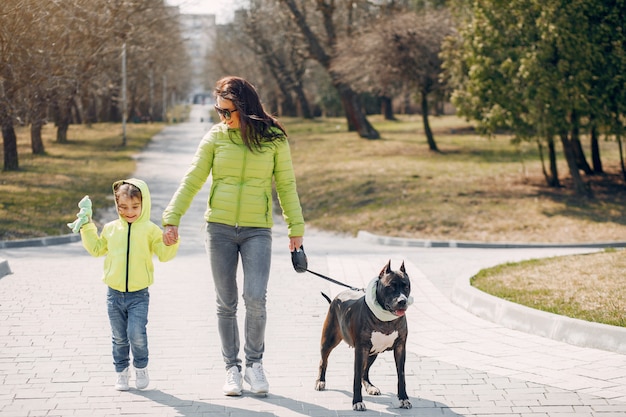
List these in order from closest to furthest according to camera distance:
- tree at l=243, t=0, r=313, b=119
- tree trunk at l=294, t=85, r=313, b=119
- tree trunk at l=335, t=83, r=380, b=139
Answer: tree trunk at l=335, t=83, r=380, b=139 → tree at l=243, t=0, r=313, b=119 → tree trunk at l=294, t=85, r=313, b=119

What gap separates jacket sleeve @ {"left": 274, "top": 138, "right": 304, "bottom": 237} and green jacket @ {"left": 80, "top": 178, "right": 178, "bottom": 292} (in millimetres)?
796

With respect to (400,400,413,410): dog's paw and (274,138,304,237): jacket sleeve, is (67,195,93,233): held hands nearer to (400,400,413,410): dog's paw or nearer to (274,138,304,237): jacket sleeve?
(274,138,304,237): jacket sleeve

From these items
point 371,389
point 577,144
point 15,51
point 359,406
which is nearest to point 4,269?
point 371,389

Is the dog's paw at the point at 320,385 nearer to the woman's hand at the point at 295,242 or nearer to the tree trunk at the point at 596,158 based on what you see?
the woman's hand at the point at 295,242

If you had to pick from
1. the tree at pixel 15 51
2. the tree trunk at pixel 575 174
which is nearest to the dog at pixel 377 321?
the tree at pixel 15 51

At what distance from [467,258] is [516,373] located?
7.46 meters

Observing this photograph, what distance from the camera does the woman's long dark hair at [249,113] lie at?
6223mm

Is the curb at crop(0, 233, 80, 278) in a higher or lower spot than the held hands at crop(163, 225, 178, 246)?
lower

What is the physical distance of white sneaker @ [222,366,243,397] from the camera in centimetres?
633

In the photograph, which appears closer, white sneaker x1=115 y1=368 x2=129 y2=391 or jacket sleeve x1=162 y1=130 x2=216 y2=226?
jacket sleeve x1=162 y1=130 x2=216 y2=226

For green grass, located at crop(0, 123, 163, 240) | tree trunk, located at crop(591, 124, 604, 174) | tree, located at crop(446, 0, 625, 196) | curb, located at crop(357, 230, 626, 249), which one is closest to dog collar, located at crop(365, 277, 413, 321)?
curb, located at crop(357, 230, 626, 249)

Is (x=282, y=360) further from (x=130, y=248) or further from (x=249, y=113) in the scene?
(x=249, y=113)

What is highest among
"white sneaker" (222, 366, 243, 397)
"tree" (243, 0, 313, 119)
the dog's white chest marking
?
"tree" (243, 0, 313, 119)

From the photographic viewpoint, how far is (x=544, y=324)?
845 centimetres
